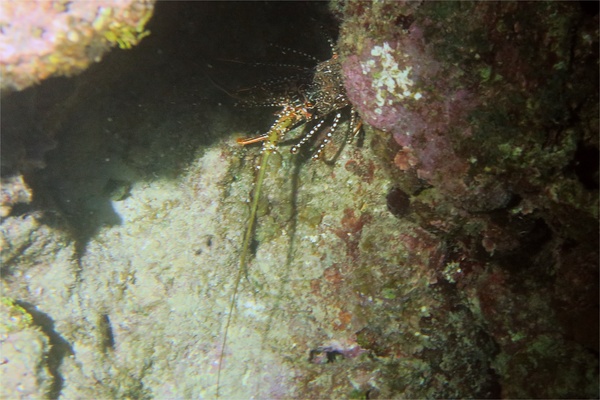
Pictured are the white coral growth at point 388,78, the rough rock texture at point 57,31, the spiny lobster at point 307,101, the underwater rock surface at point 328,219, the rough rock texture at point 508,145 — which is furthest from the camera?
the spiny lobster at point 307,101

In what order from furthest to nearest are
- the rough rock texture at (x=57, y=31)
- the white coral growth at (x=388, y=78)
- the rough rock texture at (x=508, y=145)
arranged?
the white coral growth at (x=388, y=78)
the rough rock texture at (x=508, y=145)
the rough rock texture at (x=57, y=31)

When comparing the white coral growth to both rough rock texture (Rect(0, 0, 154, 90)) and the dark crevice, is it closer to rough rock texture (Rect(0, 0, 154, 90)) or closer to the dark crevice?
rough rock texture (Rect(0, 0, 154, 90))

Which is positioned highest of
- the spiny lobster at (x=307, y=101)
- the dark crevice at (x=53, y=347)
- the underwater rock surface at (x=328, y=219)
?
the spiny lobster at (x=307, y=101)

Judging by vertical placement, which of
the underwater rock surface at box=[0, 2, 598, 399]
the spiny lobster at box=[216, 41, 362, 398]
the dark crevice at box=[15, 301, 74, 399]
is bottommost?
the dark crevice at box=[15, 301, 74, 399]

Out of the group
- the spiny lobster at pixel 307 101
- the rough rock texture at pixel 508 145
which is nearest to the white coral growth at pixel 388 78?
the rough rock texture at pixel 508 145

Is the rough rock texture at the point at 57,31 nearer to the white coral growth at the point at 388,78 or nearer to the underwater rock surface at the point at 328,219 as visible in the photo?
the underwater rock surface at the point at 328,219

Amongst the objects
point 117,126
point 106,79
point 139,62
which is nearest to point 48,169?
point 117,126

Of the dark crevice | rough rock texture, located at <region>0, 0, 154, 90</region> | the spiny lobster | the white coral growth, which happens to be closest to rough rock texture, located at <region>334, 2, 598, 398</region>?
the white coral growth

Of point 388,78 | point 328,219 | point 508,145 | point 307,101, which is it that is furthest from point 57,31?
point 328,219

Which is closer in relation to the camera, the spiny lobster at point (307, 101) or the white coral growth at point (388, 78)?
the white coral growth at point (388, 78)
